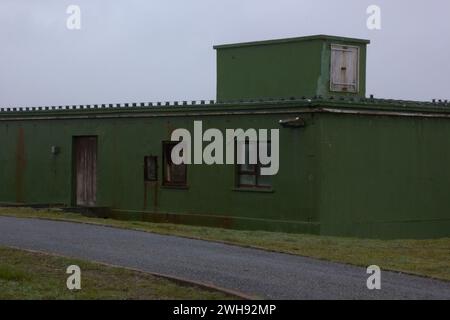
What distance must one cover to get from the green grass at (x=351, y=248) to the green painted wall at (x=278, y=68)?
6307mm

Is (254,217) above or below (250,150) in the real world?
below

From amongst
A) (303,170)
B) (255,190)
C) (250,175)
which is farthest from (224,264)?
(250,175)

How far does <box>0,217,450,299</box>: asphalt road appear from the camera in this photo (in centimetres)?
1205

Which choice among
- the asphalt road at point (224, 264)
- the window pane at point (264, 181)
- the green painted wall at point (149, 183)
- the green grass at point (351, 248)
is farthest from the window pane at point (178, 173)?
the asphalt road at point (224, 264)

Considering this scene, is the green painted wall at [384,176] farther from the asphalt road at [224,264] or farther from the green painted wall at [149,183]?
the asphalt road at [224,264]

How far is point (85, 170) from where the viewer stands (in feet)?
89.5

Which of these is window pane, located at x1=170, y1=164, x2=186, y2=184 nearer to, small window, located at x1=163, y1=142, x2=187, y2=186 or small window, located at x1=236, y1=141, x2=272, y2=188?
small window, located at x1=163, y1=142, x2=187, y2=186

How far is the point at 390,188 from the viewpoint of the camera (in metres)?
23.1

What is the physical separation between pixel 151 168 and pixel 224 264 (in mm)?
11698

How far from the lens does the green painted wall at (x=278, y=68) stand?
24906mm

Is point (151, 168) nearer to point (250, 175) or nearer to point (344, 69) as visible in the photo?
point (250, 175)
